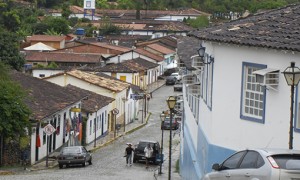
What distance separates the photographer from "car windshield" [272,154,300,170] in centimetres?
1303

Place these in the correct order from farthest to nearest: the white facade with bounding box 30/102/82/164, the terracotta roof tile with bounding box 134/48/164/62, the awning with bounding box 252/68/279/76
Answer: the terracotta roof tile with bounding box 134/48/164/62, the white facade with bounding box 30/102/82/164, the awning with bounding box 252/68/279/76

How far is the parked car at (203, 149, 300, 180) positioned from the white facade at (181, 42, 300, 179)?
2367 mm

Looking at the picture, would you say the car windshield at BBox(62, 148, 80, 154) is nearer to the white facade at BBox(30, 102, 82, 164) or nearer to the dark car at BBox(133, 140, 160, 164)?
the white facade at BBox(30, 102, 82, 164)

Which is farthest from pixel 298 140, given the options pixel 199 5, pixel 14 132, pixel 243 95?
pixel 199 5

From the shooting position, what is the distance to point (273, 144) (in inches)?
688

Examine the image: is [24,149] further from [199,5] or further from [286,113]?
[199,5]

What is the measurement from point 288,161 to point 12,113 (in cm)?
2704

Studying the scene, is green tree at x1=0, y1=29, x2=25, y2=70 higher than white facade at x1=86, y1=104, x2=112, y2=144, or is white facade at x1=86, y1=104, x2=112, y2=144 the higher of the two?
green tree at x1=0, y1=29, x2=25, y2=70

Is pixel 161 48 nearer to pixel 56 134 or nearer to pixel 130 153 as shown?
pixel 56 134

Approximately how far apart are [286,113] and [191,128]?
11872 mm

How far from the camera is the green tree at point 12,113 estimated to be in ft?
126

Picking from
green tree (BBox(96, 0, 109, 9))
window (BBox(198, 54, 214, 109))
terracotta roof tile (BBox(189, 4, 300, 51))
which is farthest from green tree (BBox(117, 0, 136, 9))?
terracotta roof tile (BBox(189, 4, 300, 51))

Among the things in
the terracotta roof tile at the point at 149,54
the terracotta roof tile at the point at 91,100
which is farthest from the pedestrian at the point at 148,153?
the terracotta roof tile at the point at 149,54

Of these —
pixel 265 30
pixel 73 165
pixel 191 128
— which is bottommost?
pixel 73 165
